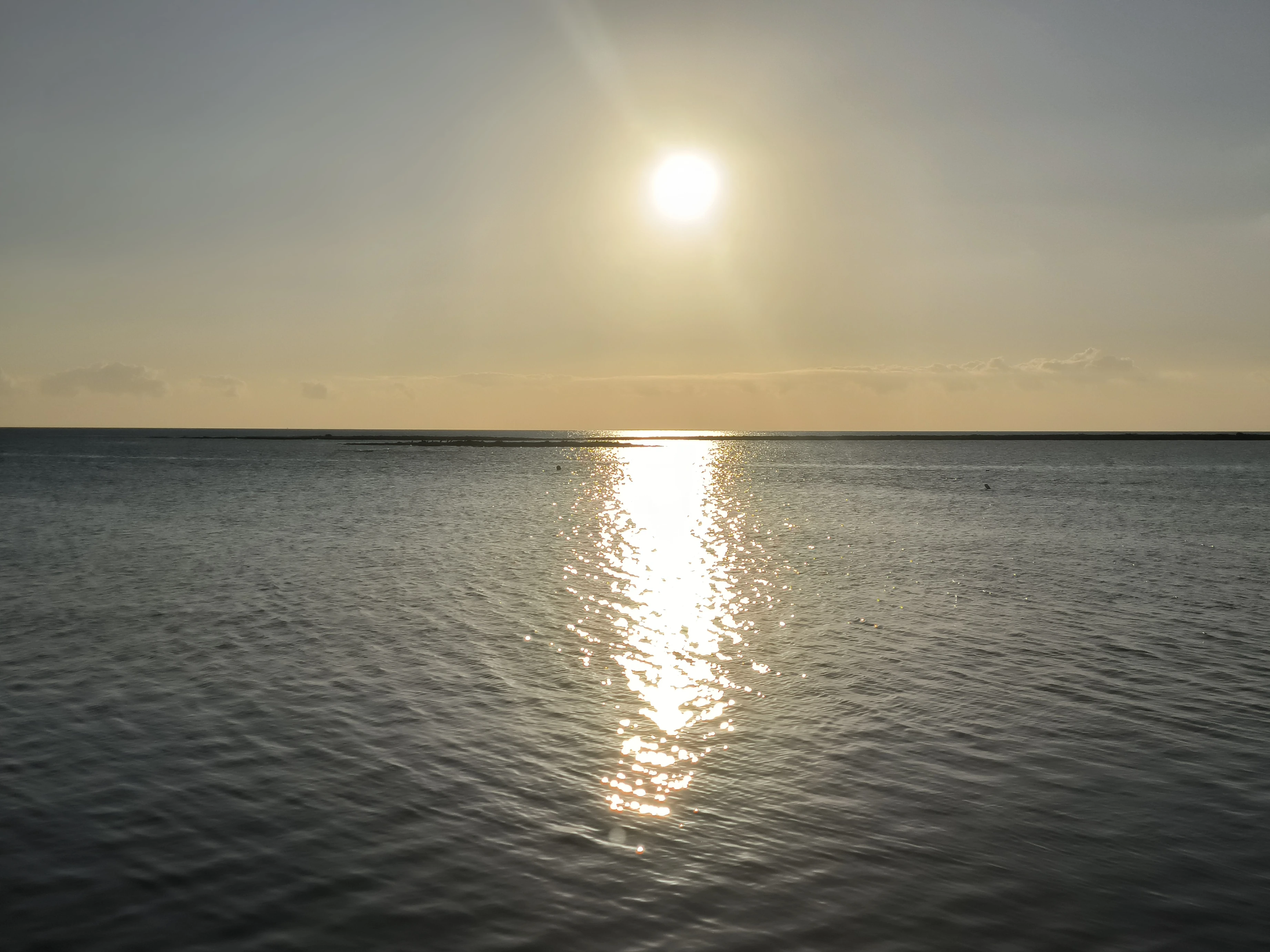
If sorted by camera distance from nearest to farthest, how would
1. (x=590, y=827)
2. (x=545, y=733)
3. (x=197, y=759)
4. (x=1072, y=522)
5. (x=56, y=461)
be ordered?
(x=590, y=827) → (x=197, y=759) → (x=545, y=733) → (x=1072, y=522) → (x=56, y=461)

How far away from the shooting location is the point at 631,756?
18.0 metres

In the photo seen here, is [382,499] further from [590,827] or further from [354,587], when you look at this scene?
[590,827]

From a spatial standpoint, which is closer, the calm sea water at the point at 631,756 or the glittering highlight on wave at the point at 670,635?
the calm sea water at the point at 631,756

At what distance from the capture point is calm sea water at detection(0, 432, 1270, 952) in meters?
11.9

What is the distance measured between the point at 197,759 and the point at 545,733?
7025mm

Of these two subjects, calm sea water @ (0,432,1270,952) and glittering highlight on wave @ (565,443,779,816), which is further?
glittering highlight on wave @ (565,443,779,816)

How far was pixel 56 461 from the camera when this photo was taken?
174 meters

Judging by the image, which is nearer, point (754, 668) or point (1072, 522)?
point (754, 668)

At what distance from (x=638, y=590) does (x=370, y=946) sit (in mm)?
28773

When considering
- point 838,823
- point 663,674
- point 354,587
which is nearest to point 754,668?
point 663,674

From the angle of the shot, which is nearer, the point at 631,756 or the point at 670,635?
the point at 631,756

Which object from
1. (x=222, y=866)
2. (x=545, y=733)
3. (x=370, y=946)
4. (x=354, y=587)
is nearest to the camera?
(x=370, y=946)

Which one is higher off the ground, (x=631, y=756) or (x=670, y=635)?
(x=670, y=635)

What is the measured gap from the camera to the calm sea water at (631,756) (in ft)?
39.2
